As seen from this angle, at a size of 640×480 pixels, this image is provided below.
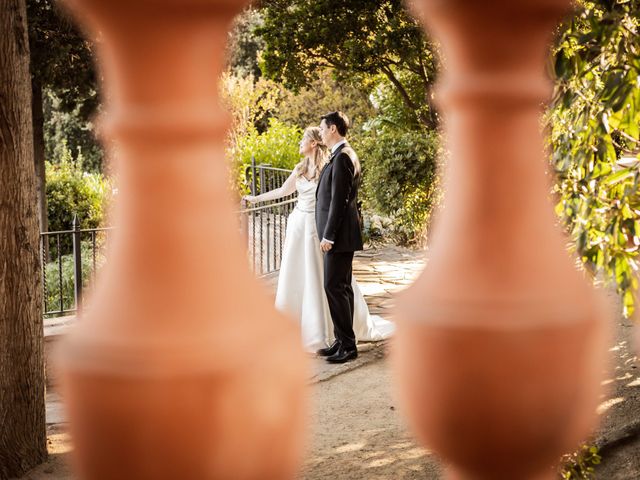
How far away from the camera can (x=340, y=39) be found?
12.5m

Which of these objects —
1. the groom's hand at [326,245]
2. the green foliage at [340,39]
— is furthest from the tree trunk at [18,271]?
the green foliage at [340,39]

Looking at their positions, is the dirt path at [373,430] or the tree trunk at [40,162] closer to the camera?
the dirt path at [373,430]

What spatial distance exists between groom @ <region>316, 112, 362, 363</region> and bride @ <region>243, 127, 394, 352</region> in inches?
11.4

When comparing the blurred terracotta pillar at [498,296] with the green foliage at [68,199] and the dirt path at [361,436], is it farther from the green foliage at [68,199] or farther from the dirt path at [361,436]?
the green foliage at [68,199]

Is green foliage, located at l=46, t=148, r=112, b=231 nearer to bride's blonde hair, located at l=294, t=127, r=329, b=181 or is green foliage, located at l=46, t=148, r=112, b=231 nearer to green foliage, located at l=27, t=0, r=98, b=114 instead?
green foliage, located at l=27, t=0, r=98, b=114

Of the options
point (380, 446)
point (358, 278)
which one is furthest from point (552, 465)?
point (358, 278)

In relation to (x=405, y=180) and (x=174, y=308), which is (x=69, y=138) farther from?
(x=174, y=308)

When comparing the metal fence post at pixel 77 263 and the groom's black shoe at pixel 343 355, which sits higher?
the metal fence post at pixel 77 263

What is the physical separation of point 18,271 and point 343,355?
291 cm

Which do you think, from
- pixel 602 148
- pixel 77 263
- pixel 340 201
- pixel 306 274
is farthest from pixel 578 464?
pixel 77 263

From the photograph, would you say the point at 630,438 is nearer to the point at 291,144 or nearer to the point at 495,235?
the point at 495,235

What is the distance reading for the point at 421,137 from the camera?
12.7 meters

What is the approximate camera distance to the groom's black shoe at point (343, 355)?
675 centimetres

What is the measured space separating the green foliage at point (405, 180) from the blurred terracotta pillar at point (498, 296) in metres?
11.8
